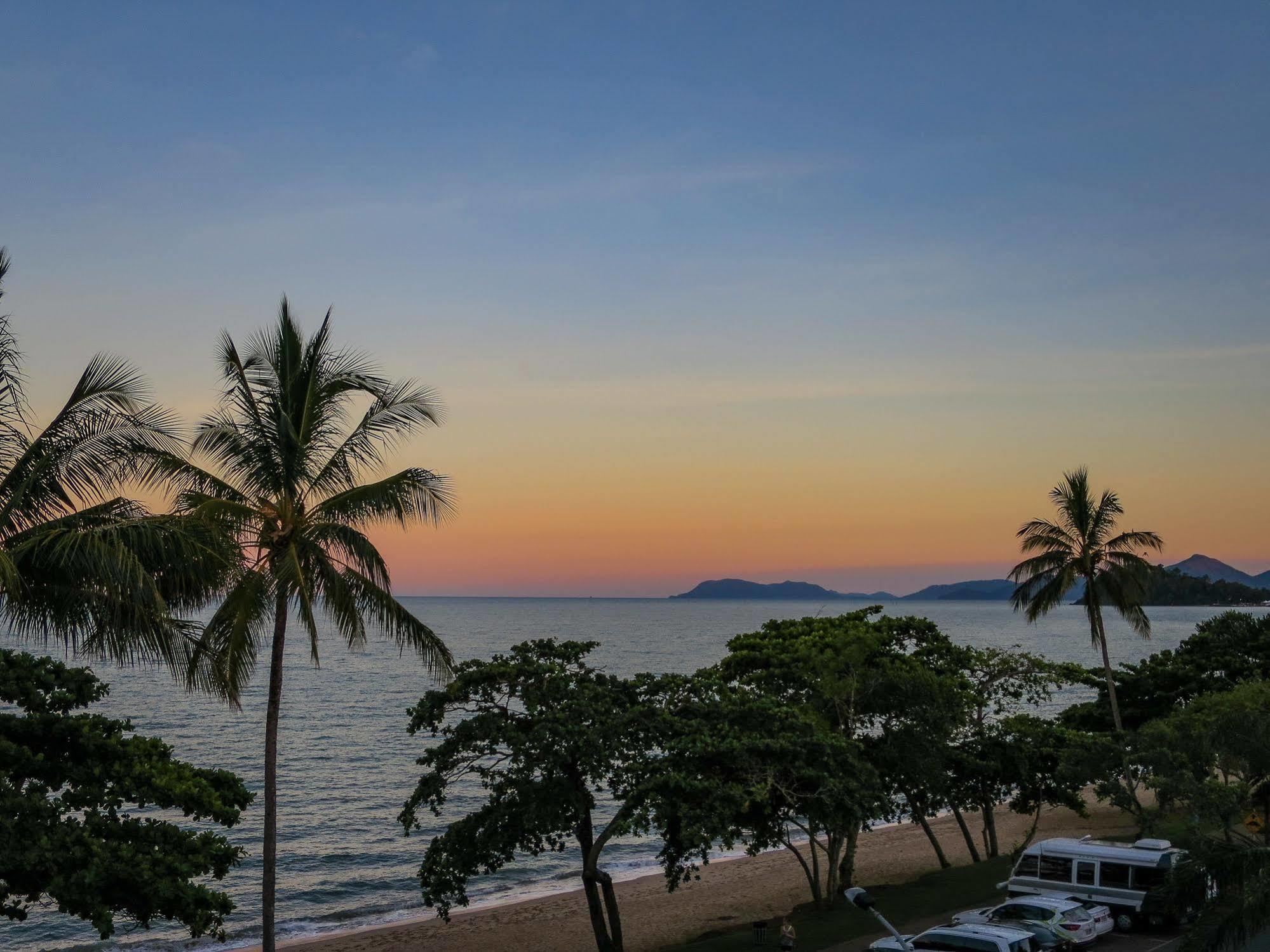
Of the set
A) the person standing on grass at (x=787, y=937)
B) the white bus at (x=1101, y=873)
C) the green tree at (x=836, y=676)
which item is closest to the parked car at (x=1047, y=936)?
the white bus at (x=1101, y=873)

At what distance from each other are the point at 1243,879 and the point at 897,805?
15.0 m

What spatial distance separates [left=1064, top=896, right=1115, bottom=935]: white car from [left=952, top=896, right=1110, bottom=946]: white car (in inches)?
5.4

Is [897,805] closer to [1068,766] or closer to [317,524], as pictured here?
[1068,766]

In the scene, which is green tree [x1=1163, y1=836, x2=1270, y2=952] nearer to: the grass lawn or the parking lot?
the parking lot

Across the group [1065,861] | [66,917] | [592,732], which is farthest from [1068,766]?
[66,917]

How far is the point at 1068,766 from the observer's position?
1176 inches

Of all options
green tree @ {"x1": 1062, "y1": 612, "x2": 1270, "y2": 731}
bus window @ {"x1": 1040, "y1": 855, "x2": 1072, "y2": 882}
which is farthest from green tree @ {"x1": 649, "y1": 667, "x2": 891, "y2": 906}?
green tree @ {"x1": 1062, "y1": 612, "x2": 1270, "y2": 731}

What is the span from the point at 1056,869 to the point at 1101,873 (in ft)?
4.01

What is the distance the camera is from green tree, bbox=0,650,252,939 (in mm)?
13367

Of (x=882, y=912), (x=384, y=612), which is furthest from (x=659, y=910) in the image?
(x=384, y=612)

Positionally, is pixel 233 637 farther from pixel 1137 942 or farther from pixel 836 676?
pixel 1137 942

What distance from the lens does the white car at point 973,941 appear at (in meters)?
19.5

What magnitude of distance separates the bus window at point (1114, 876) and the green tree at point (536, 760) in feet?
37.3

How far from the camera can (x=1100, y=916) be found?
23.0 meters
